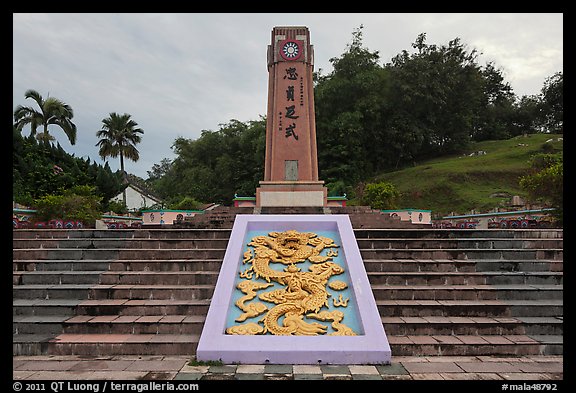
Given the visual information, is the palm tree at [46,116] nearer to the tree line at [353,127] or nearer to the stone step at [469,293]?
the tree line at [353,127]

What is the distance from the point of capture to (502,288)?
4637mm

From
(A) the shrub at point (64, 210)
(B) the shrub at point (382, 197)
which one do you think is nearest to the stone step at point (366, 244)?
(A) the shrub at point (64, 210)

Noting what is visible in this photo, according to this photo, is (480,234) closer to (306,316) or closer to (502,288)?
(502,288)

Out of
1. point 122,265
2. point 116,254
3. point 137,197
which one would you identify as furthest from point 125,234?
point 137,197

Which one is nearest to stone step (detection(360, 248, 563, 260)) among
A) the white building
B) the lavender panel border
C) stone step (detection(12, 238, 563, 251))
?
stone step (detection(12, 238, 563, 251))

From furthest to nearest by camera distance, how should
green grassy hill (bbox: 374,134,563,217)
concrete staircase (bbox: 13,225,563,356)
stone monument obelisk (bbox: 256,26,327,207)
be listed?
green grassy hill (bbox: 374,134,563,217) < stone monument obelisk (bbox: 256,26,327,207) < concrete staircase (bbox: 13,225,563,356)

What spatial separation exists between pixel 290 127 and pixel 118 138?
17592mm

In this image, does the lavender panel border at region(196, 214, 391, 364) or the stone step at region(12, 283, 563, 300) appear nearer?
the lavender panel border at region(196, 214, 391, 364)

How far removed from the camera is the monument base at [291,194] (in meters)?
10.9

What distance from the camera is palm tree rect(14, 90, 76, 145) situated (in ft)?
66.5

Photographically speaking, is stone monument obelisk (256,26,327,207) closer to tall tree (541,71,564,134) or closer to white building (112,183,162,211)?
white building (112,183,162,211)

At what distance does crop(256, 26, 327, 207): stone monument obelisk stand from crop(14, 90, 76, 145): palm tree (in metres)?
15.6

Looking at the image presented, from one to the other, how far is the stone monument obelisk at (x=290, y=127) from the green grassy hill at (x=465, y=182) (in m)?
8.10

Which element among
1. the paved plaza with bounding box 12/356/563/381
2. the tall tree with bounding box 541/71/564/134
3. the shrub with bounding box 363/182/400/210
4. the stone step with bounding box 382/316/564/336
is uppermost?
the tall tree with bounding box 541/71/564/134
